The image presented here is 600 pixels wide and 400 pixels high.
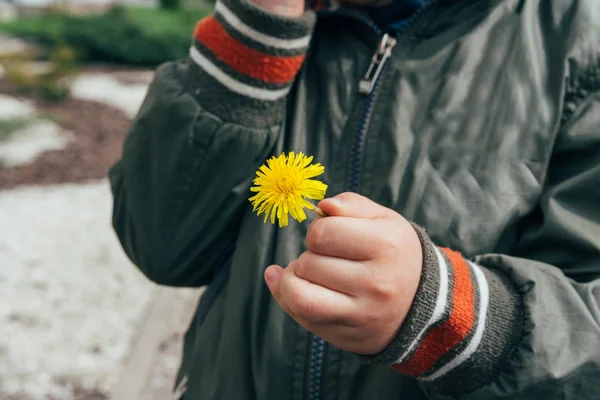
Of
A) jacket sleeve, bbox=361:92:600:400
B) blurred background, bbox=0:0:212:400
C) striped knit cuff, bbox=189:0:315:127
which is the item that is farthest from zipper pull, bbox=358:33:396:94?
blurred background, bbox=0:0:212:400

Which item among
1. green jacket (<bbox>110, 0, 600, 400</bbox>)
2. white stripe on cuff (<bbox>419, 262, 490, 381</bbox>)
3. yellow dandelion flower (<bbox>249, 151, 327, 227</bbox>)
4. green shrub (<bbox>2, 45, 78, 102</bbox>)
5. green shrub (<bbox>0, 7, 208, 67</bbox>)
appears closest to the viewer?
yellow dandelion flower (<bbox>249, 151, 327, 227</bbox>)

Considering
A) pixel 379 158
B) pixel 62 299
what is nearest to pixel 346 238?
pixel 379 158

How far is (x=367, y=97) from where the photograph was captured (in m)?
1.38

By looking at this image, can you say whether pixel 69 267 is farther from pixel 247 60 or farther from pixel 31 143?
pixel 247 60

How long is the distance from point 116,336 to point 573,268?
119 inches

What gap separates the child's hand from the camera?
918mm

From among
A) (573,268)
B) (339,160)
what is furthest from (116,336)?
(573,268)

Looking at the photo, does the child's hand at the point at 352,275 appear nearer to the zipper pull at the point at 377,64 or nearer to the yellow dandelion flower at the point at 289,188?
the yellow dandelion flower at the point at 289,188

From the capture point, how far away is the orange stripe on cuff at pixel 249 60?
132 centimetres

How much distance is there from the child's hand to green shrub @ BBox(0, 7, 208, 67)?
1247cm

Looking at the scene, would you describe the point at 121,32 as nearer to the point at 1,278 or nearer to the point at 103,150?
the point at 103,150

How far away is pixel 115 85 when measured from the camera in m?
10.7

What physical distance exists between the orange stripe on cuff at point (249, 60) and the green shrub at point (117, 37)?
39.3 feet

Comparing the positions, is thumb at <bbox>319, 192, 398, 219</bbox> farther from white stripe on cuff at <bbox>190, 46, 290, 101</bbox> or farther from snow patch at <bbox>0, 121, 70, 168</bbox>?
snow patch at <bbox>0, 121, 70, 168</bbox>
